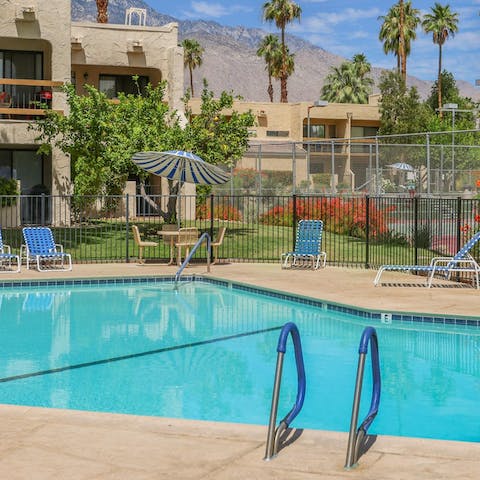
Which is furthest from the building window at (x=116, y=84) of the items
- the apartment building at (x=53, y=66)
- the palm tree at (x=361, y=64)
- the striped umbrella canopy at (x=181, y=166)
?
the palm tree at (x=361, y=64)

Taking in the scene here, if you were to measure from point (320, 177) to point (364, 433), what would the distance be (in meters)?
38.6

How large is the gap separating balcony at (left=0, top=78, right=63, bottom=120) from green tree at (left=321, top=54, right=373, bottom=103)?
59849mm

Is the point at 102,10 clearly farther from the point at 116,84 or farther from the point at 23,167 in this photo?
the point at 23,167

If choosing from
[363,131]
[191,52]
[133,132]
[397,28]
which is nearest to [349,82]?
[397,28]

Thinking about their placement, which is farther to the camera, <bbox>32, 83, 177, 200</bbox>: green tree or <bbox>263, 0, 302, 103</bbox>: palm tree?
<bbox>263, 0, 302, 103</bbox>: palm tree

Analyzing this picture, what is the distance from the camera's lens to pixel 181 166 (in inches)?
827

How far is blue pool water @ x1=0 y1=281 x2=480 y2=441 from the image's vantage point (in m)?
9.06

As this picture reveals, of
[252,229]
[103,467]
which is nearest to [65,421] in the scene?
[103,467]

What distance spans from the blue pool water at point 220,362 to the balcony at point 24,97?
14.1 metres

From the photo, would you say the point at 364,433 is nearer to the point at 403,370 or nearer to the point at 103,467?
the point at 103,467

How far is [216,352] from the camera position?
1216cm

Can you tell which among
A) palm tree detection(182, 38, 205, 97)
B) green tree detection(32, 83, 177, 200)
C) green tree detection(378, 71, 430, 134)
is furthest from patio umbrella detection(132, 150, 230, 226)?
palm tree detection(182, 38, 205, 97)

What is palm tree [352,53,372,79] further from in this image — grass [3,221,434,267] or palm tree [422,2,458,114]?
grass [3,221,434,267]

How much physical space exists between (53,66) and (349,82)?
63.6m
